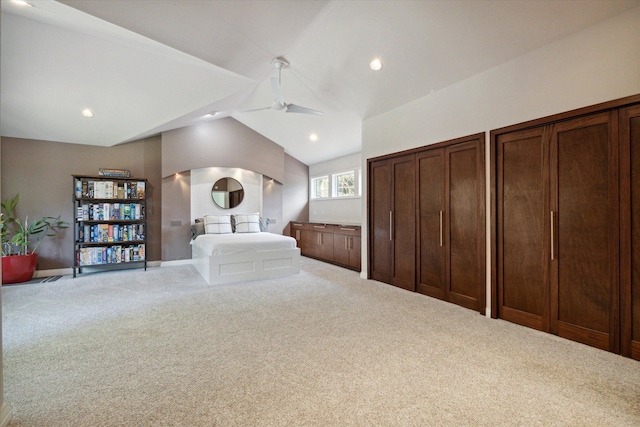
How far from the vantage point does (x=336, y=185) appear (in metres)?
7.69

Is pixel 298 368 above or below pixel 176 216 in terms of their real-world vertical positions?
below

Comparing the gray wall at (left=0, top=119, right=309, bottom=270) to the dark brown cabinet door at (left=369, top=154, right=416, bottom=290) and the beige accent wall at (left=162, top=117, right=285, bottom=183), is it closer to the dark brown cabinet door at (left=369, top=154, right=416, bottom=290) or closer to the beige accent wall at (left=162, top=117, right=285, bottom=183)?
the beige accent wall at (left=162, top=117, right=285, bottom=183)

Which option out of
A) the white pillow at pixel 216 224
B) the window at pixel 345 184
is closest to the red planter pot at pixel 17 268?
the white pillow at pixel 216 224

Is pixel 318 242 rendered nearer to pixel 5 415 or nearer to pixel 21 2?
pixel 5 415

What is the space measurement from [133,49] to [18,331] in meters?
3.33

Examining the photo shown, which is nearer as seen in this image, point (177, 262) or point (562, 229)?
point (562, 229)

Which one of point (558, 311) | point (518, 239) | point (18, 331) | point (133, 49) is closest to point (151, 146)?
point (133, 49)

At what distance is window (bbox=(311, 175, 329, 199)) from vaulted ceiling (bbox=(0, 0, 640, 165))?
2935mm

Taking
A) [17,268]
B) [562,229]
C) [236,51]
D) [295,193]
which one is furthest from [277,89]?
[17,268]

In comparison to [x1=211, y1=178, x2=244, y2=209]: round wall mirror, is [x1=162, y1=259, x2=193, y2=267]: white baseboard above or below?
below

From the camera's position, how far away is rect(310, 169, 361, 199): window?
23.0 ft

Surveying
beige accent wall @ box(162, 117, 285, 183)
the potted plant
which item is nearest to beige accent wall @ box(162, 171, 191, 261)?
beige accent wall @ box(162, 117, 285, 183)

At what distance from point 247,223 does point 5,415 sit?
5205 mm

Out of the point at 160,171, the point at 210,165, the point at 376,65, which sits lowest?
the point at 160,171
